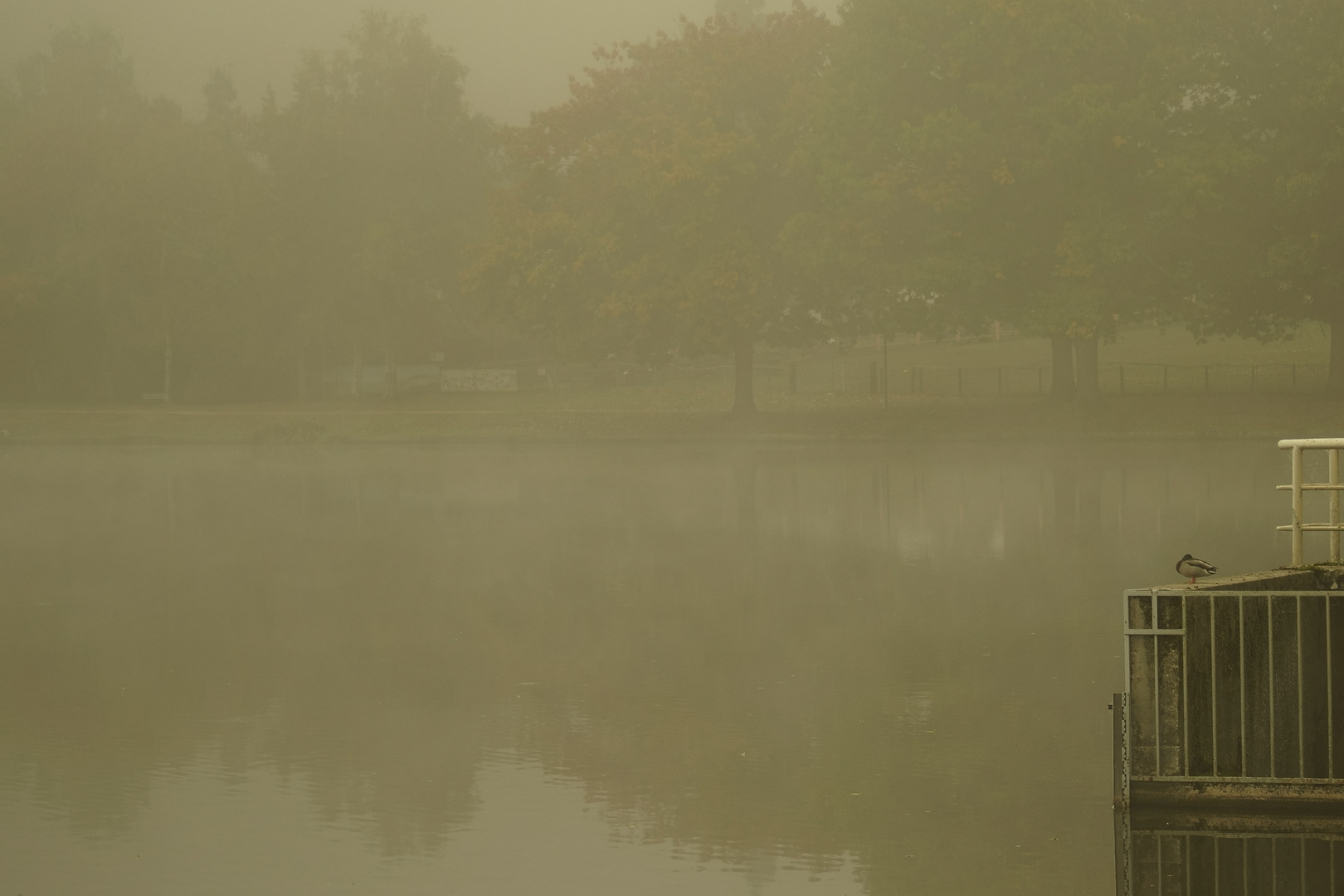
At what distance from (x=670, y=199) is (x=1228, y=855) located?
50596 millimetres

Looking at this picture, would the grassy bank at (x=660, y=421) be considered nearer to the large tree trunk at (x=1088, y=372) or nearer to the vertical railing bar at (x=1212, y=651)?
the large tree trunk at (x=1088, y=372)

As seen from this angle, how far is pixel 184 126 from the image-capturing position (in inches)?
3167

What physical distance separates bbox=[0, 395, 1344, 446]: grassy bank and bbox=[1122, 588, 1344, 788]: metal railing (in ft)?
120

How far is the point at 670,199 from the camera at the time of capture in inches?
2378

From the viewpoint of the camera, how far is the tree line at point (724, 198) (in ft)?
178

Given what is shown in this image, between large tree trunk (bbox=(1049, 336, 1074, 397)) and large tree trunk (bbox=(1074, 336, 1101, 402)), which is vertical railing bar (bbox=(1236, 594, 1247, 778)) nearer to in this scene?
large tree trunk (bbox=(1074, 336, 1101, 402))

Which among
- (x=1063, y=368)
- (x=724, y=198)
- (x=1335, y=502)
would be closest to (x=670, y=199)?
(x=724, y=198)

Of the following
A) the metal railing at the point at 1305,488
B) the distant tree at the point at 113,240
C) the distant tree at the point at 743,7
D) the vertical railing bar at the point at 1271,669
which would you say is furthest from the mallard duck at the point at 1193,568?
the distant tree at the point at 743,7

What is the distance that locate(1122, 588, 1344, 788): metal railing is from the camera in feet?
38.7

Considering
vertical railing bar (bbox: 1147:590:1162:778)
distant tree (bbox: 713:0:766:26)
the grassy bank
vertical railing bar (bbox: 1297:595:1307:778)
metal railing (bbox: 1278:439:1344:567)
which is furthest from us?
distant tree (bbox: 713:0:766:26)

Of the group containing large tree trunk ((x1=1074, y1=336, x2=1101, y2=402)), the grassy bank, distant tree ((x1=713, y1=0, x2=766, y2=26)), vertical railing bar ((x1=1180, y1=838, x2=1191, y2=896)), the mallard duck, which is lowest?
vertical railing bar ((x1=1180, y1=838, x2=1191, y2=896))

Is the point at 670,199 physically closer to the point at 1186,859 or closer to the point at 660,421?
the point at 660,421

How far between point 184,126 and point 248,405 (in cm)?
1331

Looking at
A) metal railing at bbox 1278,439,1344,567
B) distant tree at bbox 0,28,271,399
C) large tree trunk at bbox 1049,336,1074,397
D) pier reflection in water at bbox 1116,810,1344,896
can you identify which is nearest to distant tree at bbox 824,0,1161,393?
large tree trunk at bbox 1049,336,1074,397
